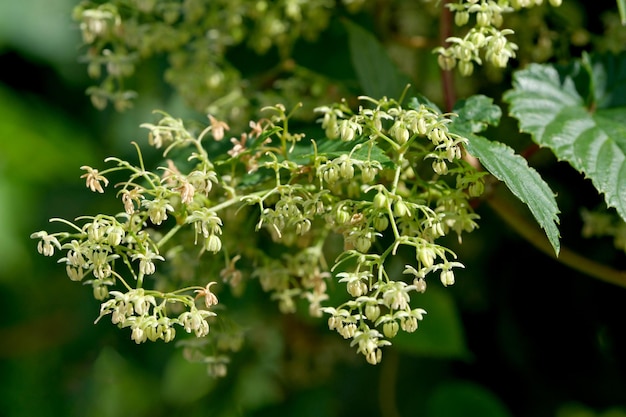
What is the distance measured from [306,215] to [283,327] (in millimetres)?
935

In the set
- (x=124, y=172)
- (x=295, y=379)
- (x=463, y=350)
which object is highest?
(x=124, y=172)

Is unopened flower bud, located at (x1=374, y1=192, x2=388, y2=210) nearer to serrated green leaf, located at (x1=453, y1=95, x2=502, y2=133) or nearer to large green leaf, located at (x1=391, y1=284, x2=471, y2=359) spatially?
serrated green leaf, located at (x1=453, y1=95, x2=502, y2=133)

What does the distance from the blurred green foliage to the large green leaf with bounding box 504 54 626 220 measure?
0.13 metres

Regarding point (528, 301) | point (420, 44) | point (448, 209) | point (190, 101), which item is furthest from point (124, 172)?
point (448, 209)

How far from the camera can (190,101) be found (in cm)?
120

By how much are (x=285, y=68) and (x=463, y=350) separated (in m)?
0.58

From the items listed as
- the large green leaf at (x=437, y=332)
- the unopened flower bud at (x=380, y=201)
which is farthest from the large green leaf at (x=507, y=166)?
the large green leaf at (x=437, y=332)

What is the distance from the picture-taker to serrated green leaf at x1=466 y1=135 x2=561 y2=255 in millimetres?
792

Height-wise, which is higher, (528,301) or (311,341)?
(528,301)

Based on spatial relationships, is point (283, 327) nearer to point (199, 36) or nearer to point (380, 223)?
point (199, 36)

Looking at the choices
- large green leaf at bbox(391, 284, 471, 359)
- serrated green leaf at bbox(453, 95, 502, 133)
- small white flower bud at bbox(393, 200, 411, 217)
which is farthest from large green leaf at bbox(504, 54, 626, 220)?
large green leaf at bbox(391, 284, 471, 359)

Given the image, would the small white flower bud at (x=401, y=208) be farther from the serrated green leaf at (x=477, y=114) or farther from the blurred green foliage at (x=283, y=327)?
the blurred green foliage at (x=283, y=327)

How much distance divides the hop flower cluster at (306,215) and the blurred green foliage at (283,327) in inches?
9.2

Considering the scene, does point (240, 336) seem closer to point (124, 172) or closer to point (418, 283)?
point (418, 283)
